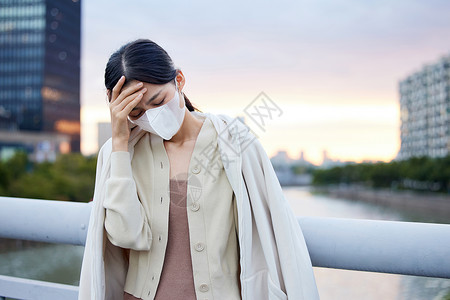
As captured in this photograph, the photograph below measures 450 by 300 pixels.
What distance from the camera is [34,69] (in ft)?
199

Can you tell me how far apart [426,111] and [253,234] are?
233 ft

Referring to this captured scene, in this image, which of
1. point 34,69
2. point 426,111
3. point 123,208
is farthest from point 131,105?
point 426,111

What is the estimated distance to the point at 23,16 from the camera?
6169cm

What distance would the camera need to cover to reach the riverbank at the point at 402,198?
136ft

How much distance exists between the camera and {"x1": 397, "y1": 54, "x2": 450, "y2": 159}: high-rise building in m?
60.3

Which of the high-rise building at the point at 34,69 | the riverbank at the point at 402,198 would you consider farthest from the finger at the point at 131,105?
the high-rise building at the point at 34,69

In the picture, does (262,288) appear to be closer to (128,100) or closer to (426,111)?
(128,100)

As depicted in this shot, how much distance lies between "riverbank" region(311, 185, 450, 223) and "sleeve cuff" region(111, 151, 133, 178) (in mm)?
41504

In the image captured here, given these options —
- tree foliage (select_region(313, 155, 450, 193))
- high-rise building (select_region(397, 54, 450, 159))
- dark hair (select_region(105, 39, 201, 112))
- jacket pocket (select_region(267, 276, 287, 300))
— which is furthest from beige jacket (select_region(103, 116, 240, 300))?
high-rise building (select_region(397, 54, 450, 159))

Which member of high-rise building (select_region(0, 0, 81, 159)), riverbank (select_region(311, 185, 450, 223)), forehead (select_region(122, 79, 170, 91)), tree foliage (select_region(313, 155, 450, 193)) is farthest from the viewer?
high-rise building (select_region(0, 0, 81, 159))

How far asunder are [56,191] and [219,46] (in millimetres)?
25054

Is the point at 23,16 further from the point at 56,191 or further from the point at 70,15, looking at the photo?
the point at 56,191

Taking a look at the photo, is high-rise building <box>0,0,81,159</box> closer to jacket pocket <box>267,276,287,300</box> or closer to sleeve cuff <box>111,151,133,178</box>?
sleeve cuff <box>111,151,133,178</box>

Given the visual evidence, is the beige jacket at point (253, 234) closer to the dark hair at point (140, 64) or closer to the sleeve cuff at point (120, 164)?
the sleeve cuff at point (120, 164)
